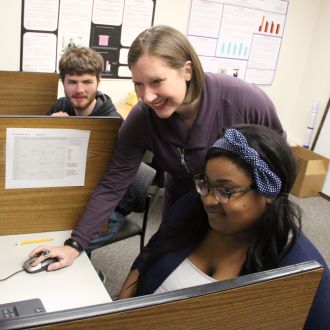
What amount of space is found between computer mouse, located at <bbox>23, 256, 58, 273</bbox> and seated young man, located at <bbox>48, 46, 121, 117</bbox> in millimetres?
998

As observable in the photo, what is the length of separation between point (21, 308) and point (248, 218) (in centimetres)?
65

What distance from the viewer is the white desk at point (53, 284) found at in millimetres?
1206

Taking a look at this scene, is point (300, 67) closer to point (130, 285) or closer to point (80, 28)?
point (80, 28)

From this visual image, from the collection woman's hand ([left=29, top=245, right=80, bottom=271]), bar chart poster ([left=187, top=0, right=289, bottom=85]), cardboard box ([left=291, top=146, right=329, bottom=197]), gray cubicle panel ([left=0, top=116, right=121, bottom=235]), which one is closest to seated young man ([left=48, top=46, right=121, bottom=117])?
gray cubicle panel ([left=0, top=116, right=121, bottom=235])

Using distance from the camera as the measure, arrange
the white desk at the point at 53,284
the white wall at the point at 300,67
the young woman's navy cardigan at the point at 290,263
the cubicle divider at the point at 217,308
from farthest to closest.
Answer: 1. the white wall at the point at 300,67
2. the white desk at the point at 53,284
3. the young woman's navy cardigan at the point at 290,263
4. the cubicle divider at the point at 217,308

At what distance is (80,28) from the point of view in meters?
3.03

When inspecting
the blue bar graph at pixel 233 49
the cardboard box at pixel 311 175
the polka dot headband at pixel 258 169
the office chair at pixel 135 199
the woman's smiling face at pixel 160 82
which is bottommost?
the cardboard box at pixel 311 175

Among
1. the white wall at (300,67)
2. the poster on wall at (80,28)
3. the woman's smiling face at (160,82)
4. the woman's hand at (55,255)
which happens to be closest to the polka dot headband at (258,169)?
the woman's smiling face at (160,82)

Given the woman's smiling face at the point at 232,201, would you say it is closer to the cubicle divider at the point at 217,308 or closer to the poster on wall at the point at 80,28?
the cubicle divider at the point at 217,308

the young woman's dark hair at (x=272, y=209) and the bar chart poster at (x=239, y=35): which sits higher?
the bar chart poster at (x=239, y=35)

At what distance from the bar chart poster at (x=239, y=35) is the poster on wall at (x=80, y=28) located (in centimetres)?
48

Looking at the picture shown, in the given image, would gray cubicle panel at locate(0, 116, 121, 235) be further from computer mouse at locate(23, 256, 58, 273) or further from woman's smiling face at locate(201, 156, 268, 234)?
woman's smiling face at locate(201, 156, 268, 234)

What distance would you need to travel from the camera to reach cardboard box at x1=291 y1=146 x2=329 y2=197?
3703mm

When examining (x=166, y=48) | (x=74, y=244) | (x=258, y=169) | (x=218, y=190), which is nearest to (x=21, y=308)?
(x=74, y=244)
